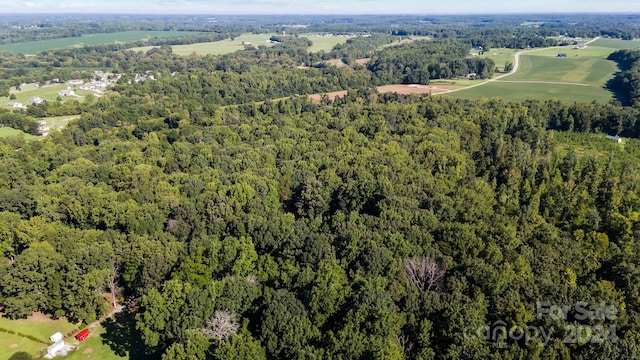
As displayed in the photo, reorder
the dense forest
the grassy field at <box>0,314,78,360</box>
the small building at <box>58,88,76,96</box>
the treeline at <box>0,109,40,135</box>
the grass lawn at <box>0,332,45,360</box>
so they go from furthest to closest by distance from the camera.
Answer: the small building at <box>58,88,76,96</box> → the treeline at <box>0,109,40,135</box> → the grassy field at <box>0,314,78,360</box> → the grass lawn at <box>0,332,45,360</box> → the dense forest

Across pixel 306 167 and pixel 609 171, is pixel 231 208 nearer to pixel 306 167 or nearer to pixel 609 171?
pixel 306 167

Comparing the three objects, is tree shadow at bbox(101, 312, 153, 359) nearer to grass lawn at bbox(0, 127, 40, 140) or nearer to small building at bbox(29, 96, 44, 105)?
grass lawn at bbox(0, 127, 40, 140)

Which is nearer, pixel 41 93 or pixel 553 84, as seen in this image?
pixel 41 93

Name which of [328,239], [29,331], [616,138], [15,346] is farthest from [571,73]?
[15,346]

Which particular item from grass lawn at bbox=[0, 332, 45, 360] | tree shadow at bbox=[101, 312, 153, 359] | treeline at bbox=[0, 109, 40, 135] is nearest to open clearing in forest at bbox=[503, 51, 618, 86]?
treeline at bbox=[0, 109, 40, 135]

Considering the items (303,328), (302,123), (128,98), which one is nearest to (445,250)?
(303,328)

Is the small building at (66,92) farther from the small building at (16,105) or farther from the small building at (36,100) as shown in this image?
the small building at (16,105)

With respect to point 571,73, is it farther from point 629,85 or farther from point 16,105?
point 16,105
